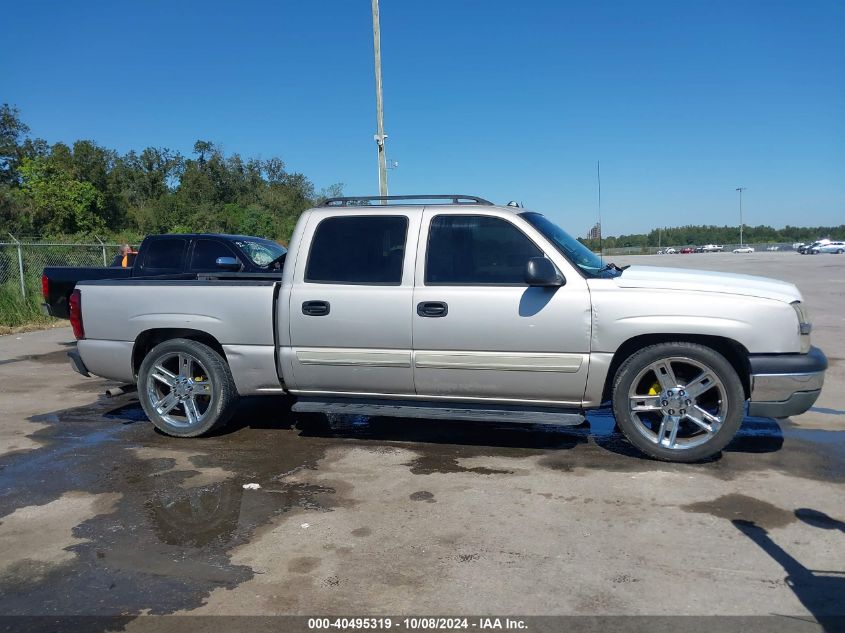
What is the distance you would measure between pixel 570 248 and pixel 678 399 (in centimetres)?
143

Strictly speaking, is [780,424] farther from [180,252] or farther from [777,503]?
[180,252]

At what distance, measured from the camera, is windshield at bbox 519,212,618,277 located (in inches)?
202

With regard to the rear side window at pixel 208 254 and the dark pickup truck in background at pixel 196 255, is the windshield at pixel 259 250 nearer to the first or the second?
the dark pickup truck in background at pixel 196 255

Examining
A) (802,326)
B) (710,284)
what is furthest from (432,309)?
(802,326)

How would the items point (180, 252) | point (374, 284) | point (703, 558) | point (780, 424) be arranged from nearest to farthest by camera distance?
1. point (703, 558)
2. point (374, 284)
3. point (780, 424)
4. point (180, 252)

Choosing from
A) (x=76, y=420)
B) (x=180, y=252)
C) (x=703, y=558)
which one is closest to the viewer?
(x=703, y=558)

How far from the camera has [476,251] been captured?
5.20 m

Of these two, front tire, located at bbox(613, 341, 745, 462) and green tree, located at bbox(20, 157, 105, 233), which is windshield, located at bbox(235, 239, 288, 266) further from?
green tree, located at bbox(20, 157, 105, 233)

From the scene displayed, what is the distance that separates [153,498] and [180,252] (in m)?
7.11

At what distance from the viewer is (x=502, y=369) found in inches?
198

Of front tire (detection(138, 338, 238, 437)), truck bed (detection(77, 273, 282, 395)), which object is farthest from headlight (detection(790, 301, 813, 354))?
front tire (detection(138, 338, 238, 437))

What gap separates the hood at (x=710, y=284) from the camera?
15.6 feet

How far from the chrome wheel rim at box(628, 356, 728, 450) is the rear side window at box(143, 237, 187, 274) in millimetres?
8114

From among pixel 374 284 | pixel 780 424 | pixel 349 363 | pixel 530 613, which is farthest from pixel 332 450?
pixel 780 424
